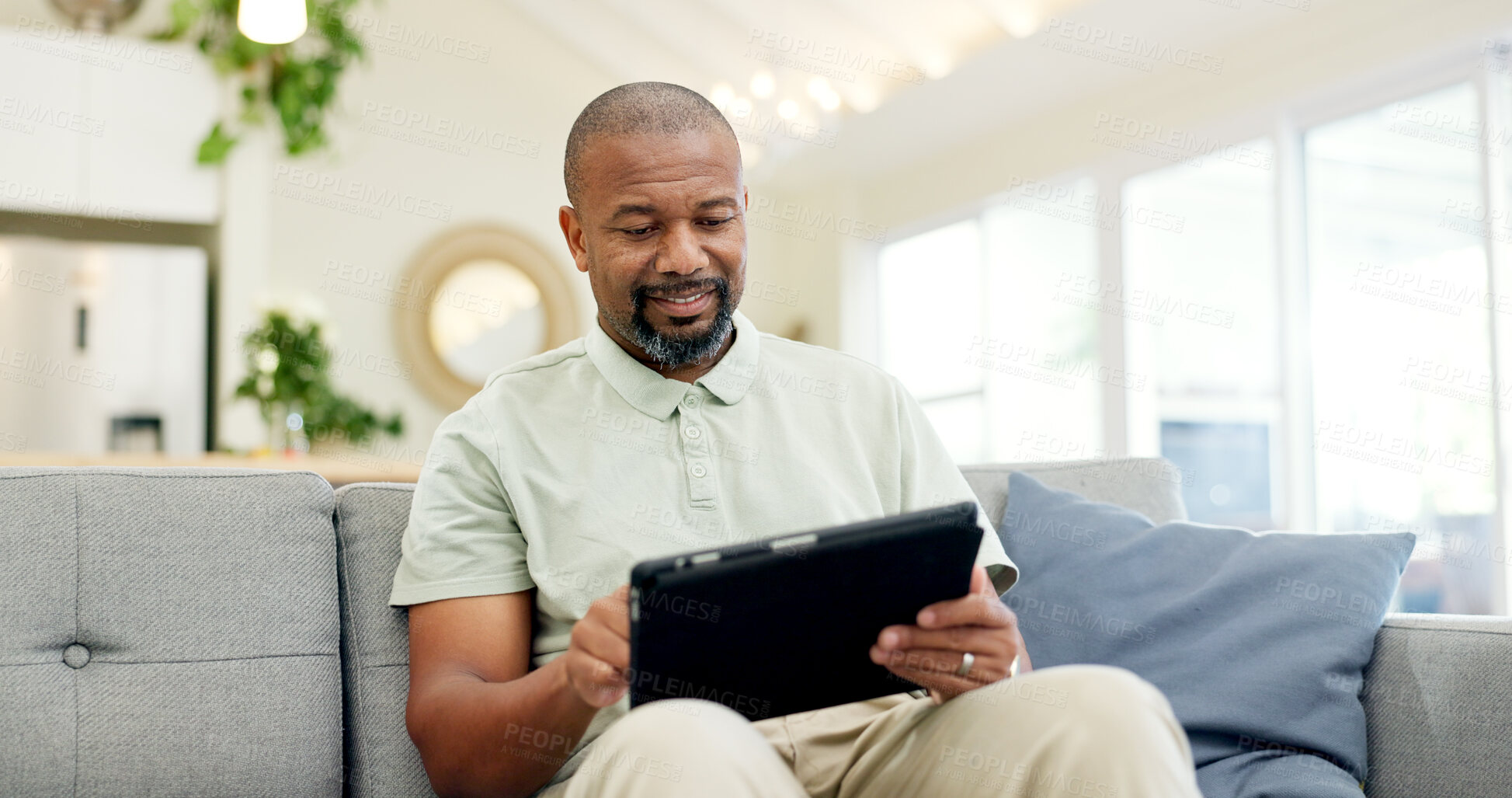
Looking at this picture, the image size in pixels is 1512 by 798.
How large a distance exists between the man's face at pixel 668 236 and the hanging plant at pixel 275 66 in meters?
3.57

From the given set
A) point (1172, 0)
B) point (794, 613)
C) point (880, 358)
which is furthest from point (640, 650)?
point (880, 358)

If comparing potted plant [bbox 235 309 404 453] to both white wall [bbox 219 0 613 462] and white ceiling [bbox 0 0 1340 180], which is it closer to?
white wall [bbox 219 0 613 462]

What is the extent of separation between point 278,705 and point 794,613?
709 millimetres

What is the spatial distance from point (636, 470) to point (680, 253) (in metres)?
0.26

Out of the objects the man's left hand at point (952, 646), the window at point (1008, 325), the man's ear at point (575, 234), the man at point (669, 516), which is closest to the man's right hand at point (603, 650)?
the man at point (669, 516)

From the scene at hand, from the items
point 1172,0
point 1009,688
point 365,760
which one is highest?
point 1172,0

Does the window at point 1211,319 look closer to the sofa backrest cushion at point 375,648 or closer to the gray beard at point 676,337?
the gray beard at point 676,337

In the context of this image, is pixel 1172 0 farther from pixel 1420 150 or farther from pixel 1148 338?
pixel 1148 338

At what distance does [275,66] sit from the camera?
4523 mm

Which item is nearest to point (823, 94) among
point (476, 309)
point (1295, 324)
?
point (1295, 324)

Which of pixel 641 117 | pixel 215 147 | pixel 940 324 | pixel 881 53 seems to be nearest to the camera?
pixel 641 117

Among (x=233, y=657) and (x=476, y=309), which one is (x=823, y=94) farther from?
(x=233, y=657)

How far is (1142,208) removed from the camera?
4.54 metres

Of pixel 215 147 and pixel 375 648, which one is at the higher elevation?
pixel 215 147
